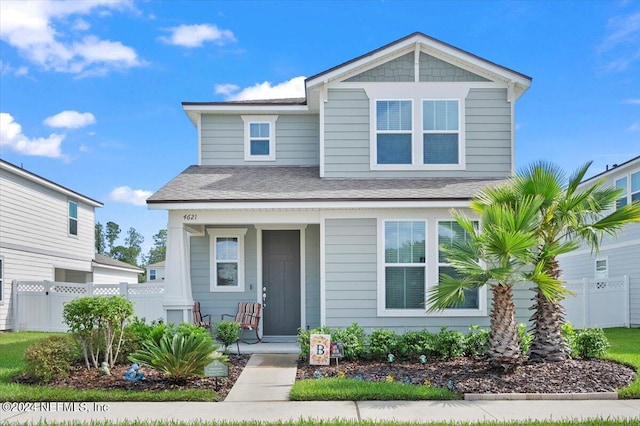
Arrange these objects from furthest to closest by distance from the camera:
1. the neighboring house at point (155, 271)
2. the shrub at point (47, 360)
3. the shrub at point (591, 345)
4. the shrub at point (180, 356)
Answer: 1. the neighboring house at point (155, 271)
2. the shrub at point (591, 345)
3. the shrub at point (47, 360)
4. the shrub at point (180, 356)

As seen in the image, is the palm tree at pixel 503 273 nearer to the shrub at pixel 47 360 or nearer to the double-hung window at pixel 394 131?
the double-hung window at pixel 394 131

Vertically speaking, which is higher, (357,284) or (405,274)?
(405,274)

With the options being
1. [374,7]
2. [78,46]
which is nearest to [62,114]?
[78,46]

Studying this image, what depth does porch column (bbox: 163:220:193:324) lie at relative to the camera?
10812mm

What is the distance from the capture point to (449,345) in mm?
9922

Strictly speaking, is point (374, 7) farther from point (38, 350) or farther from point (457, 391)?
point (38, 350)

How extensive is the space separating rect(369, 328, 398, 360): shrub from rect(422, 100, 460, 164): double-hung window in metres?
3.99

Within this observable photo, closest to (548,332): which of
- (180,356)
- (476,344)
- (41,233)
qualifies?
(476,344)

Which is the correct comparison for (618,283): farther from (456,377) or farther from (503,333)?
(456,377)

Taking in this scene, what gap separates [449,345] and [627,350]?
14.3 ft

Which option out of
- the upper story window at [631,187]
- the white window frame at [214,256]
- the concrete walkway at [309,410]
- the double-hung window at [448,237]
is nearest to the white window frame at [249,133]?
the white window frame at [214,256]

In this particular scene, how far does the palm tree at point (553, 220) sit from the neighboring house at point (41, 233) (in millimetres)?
15112

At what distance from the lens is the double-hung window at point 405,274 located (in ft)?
35.8

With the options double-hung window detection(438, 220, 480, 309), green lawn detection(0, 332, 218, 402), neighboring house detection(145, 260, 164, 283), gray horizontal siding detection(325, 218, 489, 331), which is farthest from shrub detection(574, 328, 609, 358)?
neighboring house detection(145, 260, 164, 283)
